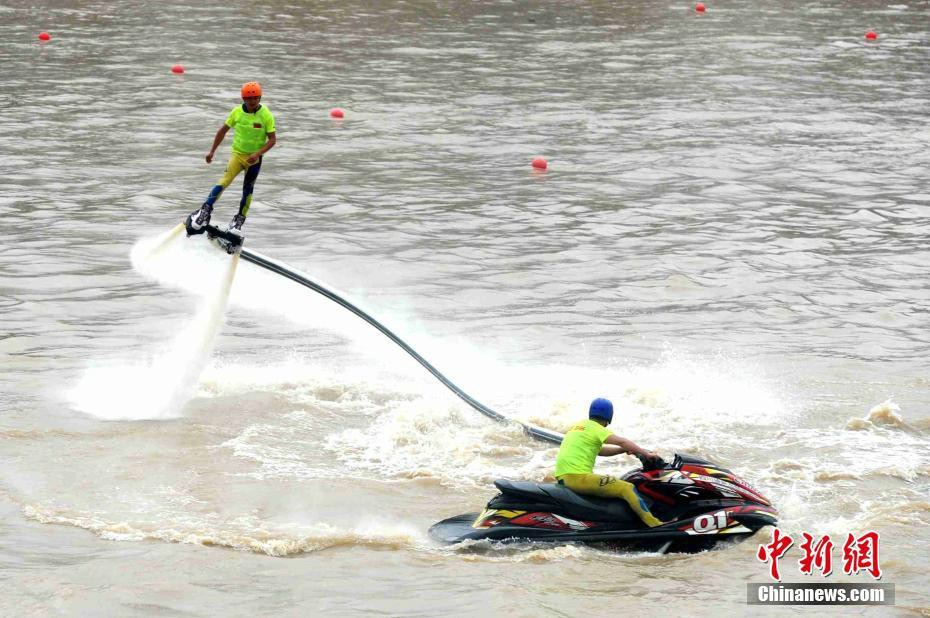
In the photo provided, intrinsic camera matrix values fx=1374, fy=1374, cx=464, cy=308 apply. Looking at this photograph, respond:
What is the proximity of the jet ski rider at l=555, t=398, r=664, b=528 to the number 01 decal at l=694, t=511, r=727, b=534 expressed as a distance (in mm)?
352

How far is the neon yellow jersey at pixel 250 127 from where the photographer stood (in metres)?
15.8

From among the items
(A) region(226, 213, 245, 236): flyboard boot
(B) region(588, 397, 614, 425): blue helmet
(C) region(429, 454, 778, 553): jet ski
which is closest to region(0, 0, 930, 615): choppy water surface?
(C) region(429, 454, 778, 553): jet ski

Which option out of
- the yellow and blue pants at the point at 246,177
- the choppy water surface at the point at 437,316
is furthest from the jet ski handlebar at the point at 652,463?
the yellow and blue pants at the point at 246,177

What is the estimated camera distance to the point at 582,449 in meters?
13.1

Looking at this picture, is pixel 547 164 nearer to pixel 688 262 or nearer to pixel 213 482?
pixel 688 262

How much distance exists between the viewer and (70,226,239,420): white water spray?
1700cm

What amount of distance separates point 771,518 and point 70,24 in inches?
1525

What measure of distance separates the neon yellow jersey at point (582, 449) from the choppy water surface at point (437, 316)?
762mm

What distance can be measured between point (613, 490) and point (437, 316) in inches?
333

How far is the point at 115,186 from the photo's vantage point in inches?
1091

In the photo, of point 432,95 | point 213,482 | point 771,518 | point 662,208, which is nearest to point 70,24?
point 432,95

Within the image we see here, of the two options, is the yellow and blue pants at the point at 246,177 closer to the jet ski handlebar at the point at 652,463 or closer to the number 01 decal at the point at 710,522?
the jet ski handlebar at the point at 652,463

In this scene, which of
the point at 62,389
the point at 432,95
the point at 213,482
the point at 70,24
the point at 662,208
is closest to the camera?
the point at 213,482

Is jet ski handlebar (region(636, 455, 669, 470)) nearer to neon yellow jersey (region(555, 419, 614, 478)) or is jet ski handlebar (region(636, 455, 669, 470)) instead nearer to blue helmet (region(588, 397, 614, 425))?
neon yellow jersey (region(555, 419, 614, 478))
